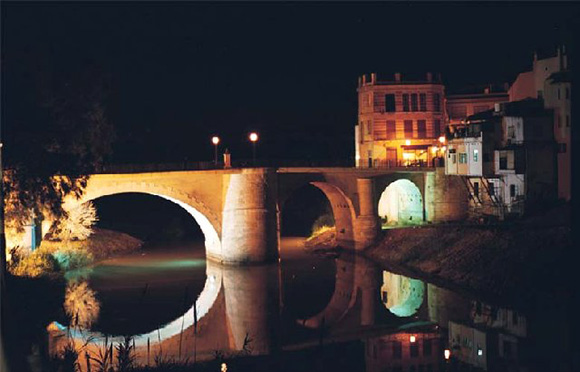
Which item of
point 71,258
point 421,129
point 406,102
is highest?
point 406,102

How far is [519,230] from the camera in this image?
4597 centimetres

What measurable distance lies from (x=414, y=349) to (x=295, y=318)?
7.79 meters

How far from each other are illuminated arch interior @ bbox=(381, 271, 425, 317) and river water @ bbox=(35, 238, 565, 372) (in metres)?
0.06

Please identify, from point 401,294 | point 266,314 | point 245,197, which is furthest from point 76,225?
point 401,294

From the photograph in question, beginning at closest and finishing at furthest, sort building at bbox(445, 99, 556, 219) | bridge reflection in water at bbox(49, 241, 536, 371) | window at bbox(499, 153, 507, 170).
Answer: bridge reflection in water at bbox(49, 241, 536, 371), building at bbox(445, 99, 556, 219), window at bbox(499, 153, 507, 170)

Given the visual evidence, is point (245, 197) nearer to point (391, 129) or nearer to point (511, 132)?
point (511, 132)

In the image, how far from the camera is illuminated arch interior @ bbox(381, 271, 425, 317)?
137ft

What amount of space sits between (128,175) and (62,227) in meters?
4.82

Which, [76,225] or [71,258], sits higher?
[76,225]

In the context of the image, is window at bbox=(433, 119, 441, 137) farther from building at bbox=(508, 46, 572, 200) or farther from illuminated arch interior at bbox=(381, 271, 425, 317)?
illuminated arch interior at bbox=(381, 271, 425, 317)

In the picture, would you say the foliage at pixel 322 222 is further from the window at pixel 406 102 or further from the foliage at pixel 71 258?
the foliage at pixel 71 258

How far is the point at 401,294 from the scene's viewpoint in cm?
4500

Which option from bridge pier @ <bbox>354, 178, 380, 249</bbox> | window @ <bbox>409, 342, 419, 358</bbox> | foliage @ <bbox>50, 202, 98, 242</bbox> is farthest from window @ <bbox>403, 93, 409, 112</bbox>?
window @ <bbox>409, 342, 419, 358</bbox>

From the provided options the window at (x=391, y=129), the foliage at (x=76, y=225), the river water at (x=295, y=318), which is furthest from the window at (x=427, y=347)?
the window at (x=391, y=129)
